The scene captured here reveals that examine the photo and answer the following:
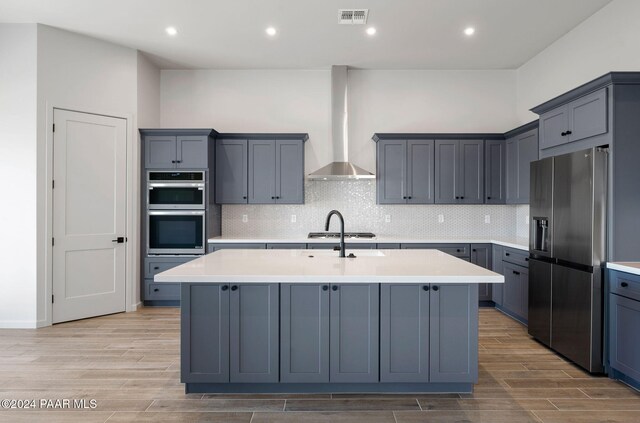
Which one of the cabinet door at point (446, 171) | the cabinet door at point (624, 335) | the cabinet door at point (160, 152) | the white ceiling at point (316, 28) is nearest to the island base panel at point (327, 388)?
the cabinet door at point (624, 335)

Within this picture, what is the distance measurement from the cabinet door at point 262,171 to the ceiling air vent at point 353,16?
1.86 metres

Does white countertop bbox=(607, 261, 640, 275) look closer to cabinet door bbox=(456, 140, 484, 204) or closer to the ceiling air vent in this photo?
cabinet door bbox=(456, 140, 484, 204)

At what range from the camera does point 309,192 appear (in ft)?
18.9

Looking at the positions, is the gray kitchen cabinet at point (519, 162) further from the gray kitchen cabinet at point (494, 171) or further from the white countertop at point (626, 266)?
the white countertop at point (626, 266)

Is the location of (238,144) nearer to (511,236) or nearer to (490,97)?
(490,97)

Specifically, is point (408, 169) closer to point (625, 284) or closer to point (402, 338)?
point (625, 284)

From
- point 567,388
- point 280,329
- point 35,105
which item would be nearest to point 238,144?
point 35,105

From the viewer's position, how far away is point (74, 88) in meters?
4.57

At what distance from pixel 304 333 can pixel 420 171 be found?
11.2 feet

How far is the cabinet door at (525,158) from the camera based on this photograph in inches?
181

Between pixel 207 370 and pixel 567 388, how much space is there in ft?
8.43

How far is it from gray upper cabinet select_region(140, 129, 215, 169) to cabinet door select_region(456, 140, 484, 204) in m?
3.39

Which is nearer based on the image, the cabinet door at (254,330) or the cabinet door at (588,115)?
the cabinet door at (254,330)

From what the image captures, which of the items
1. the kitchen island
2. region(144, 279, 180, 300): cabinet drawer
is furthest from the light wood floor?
region(144, 279, 180, 300): cabinet drawer
